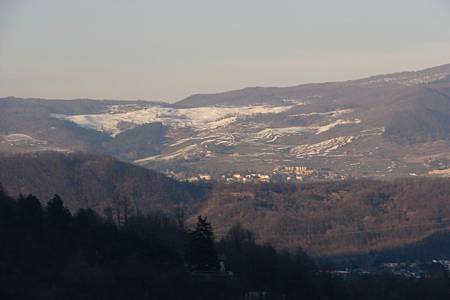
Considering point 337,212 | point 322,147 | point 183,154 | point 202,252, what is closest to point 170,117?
point 183,154

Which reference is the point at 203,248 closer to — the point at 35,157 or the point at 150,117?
the point at 35,157

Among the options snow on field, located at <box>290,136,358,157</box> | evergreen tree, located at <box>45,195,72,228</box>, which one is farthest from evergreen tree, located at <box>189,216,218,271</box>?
snow on field, located at <box>290,136,358,157</box>

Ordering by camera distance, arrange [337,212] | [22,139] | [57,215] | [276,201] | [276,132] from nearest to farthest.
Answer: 1. [57,215]
2. [337,212]
3. [276,201]
4. [22,139]
5. [276,132]

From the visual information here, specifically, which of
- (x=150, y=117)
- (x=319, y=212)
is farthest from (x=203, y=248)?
Answer: (x=150, y=117)

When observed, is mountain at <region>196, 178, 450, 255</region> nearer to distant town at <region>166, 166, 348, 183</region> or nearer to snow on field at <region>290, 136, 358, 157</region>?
distant town at <region>166, 166, 348, 183</region>

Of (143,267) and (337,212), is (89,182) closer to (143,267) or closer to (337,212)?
(337,212)
